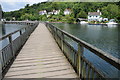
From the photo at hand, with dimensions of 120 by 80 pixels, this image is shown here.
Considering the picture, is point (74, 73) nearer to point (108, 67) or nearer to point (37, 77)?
point (37, 77)

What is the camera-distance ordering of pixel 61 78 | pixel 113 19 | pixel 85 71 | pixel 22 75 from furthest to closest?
1. pixel 113 19
2. pixel 22 75
3. pixel 61 78
4. pixel 85 71

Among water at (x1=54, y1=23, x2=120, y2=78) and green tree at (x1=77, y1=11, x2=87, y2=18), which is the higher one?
green tree at (x1=77, y1=11, x2=87, y2=18)

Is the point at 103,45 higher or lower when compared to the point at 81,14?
lower

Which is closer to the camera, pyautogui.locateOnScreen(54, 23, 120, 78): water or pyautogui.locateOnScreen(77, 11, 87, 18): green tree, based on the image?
pyautogui.locateOnScreen(54, 23, 120, 78): water

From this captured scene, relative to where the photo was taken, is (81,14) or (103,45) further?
(81,14)

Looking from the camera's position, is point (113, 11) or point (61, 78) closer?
point (61, 78)

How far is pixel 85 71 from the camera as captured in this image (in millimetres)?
2924

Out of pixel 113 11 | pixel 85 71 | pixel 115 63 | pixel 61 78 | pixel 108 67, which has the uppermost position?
pixel 113 11

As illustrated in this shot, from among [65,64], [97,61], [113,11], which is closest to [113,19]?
[113,11]

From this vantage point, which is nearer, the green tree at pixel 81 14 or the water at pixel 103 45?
the water at pixel 103 45

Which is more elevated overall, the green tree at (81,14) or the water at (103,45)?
the green tree at (81,14)

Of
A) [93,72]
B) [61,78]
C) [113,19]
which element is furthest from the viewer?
[113,19]

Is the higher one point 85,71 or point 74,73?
point 85,71

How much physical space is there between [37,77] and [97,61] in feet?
27.0
